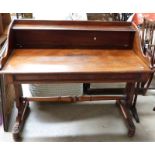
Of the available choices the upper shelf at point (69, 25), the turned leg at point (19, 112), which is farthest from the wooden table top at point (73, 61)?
the turned leg at point (19, 112)

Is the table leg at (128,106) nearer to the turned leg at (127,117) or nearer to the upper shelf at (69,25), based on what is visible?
the turned leg at (127,117)

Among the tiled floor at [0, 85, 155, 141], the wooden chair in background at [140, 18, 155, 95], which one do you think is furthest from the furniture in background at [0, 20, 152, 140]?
the wooden chair in background at [140, 18, 155, 95]

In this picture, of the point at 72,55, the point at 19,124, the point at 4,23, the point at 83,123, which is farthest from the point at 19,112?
the point at 4,23

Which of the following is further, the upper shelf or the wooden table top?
the upper shelf

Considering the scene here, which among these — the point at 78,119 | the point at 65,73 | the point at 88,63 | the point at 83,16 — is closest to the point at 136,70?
the point at 88,63

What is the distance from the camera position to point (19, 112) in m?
1.97

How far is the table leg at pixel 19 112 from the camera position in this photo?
1794mm

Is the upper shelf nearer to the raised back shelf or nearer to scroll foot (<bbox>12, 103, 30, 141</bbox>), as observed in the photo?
the raised back shelf

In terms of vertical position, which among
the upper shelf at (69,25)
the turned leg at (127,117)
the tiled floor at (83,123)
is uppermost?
the upper shelf at (69,25)

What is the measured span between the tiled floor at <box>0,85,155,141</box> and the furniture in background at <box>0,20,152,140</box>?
12 centimetres

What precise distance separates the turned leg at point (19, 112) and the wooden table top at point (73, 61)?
0.42 metres

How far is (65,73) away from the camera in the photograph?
1.45 metres

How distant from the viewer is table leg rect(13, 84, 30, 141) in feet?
5.88
